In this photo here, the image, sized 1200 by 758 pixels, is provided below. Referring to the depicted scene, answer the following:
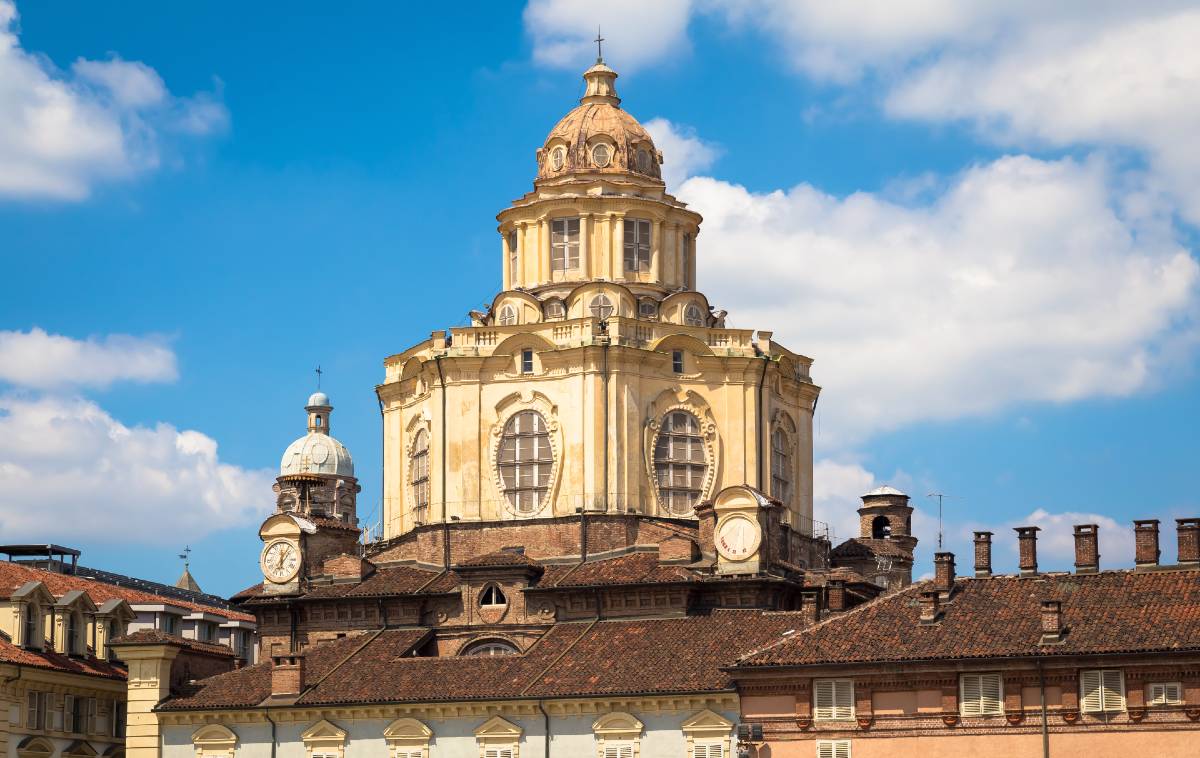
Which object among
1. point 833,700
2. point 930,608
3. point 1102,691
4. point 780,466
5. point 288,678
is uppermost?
point 780,466

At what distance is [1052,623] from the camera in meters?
74.5

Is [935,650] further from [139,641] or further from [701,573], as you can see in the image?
[139,641]

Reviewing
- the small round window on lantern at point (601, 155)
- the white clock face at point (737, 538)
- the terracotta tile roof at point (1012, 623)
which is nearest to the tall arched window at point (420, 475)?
the small round window on lantern at point (601, 155)

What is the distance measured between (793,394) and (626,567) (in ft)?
51.8

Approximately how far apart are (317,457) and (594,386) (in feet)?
216

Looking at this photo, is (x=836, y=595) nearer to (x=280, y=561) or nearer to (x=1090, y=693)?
(x=1090, y=693)

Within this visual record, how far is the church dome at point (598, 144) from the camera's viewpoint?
105250mm

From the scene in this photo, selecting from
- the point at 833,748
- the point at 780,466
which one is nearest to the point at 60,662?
the point at 780,466

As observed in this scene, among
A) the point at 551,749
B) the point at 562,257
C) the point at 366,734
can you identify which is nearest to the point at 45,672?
the point at 366,734

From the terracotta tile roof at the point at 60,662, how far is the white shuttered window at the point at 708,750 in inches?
1025

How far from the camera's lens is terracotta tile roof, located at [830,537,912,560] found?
10481 cm

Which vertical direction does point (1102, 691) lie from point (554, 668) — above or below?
below

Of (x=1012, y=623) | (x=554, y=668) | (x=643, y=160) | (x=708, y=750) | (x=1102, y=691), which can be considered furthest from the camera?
(x=643, y=160)

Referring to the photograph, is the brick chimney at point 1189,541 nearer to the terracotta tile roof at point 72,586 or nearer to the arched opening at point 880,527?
the arched opening at point 880,527
